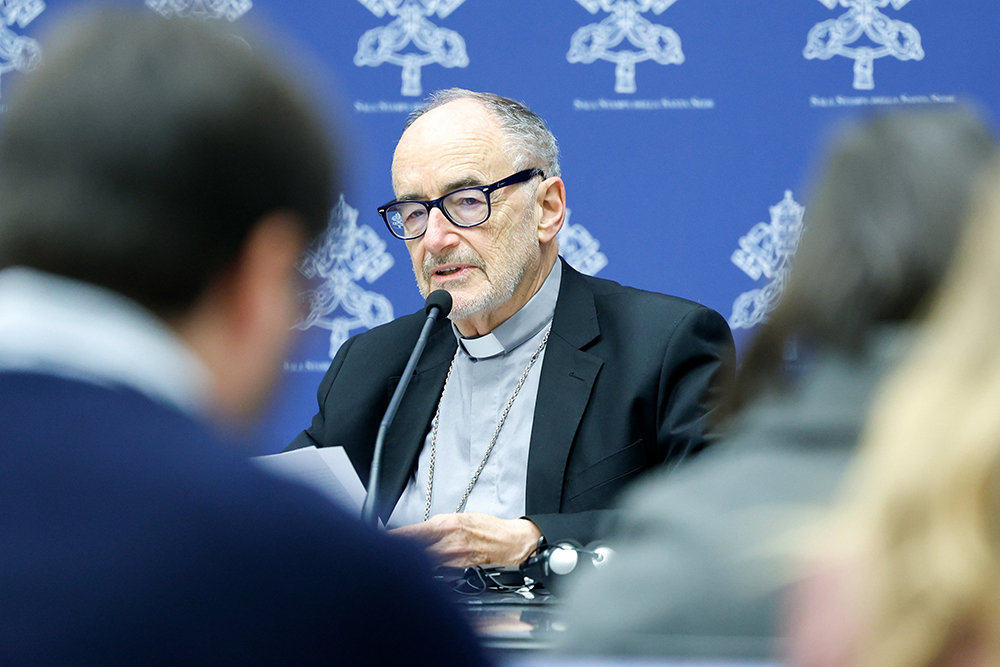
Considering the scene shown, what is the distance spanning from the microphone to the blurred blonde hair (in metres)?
0.86

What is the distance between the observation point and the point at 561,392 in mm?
2250

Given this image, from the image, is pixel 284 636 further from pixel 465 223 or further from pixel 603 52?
pixel 603 52

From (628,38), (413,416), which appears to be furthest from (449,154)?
(628,38)

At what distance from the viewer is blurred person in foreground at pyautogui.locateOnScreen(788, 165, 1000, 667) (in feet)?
1.63

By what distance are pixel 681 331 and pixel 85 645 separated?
1.87 metres

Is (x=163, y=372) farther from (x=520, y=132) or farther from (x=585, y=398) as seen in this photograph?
(x=520, y=132)

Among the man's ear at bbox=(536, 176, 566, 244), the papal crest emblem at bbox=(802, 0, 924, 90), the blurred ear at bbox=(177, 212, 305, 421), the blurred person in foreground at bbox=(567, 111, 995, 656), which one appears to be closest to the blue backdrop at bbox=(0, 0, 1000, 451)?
the papal crest emblem at bbox=(802, 0, 924, 90)

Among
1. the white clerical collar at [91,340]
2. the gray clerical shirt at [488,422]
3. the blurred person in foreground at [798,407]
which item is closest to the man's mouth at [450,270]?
the gray clerical shirt at [488,422]

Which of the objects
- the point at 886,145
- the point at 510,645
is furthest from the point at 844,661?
the point at 510,645

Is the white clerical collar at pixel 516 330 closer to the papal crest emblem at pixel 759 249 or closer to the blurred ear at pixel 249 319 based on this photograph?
the papal crest emblem at pixel 759 249

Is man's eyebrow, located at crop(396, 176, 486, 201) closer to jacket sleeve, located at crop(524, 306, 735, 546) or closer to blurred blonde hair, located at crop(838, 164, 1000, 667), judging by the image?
jacket sleeve, located at crop(524, 306, 735, 546)

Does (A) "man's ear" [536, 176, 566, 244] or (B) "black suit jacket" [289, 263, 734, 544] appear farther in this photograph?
(A) "man's ear" [536, 176, 566, 244]

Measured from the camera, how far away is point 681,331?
223 centimetres

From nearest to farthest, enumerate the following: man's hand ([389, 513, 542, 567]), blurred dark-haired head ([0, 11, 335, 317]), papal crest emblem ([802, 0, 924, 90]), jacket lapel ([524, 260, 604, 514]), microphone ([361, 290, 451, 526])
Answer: blurred dark-haired head ([0, 11, 335, 317]), microphone ([361, 290, 451, 526]), man's hand ([389, 513, 542, 567]), jacket lapel ([524, 260, 604, 514]), papal crest emblem ([802, 0, 924, 90])
